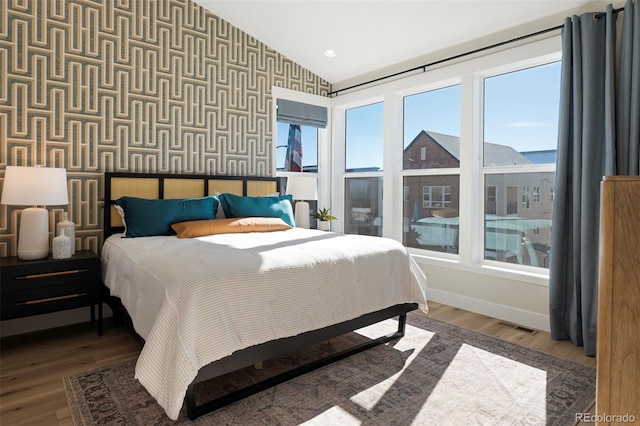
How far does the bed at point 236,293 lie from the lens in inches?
67.9

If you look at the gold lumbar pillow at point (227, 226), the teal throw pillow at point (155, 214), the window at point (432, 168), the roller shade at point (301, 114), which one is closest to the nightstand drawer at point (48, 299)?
the teal throw pillow at point (155, 214)

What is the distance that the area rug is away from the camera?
188 centimetres

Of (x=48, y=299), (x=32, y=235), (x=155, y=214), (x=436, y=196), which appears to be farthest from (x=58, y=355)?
(x=436, y=196)

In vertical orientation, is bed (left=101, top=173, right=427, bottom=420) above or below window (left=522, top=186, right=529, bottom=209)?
below

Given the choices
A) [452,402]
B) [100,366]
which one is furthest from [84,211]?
[452,402]

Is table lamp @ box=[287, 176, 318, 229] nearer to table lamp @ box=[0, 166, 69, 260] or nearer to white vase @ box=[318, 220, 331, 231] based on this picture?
white vase @ box=[318, 220, 331, 231]

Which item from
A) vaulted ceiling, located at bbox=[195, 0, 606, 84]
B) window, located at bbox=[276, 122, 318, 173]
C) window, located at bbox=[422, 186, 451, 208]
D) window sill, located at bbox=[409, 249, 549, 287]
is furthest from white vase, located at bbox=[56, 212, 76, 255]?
window, located at bbox=[422, 186, 451, 208]

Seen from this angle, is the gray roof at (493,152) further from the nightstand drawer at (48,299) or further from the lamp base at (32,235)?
the lamp base at (32,235)

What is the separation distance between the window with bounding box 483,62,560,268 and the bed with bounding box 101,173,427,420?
3.70ft

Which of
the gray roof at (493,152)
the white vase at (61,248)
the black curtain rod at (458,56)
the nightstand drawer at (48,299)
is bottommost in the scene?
the nightstand drawer at (48,299)

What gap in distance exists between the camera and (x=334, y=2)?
11.4ft

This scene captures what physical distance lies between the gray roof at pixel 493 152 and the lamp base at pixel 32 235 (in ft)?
11.6

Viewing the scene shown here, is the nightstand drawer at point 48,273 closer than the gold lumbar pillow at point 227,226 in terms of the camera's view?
Yes

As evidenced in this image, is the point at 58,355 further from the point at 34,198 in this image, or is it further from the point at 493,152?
the point at 493,152
